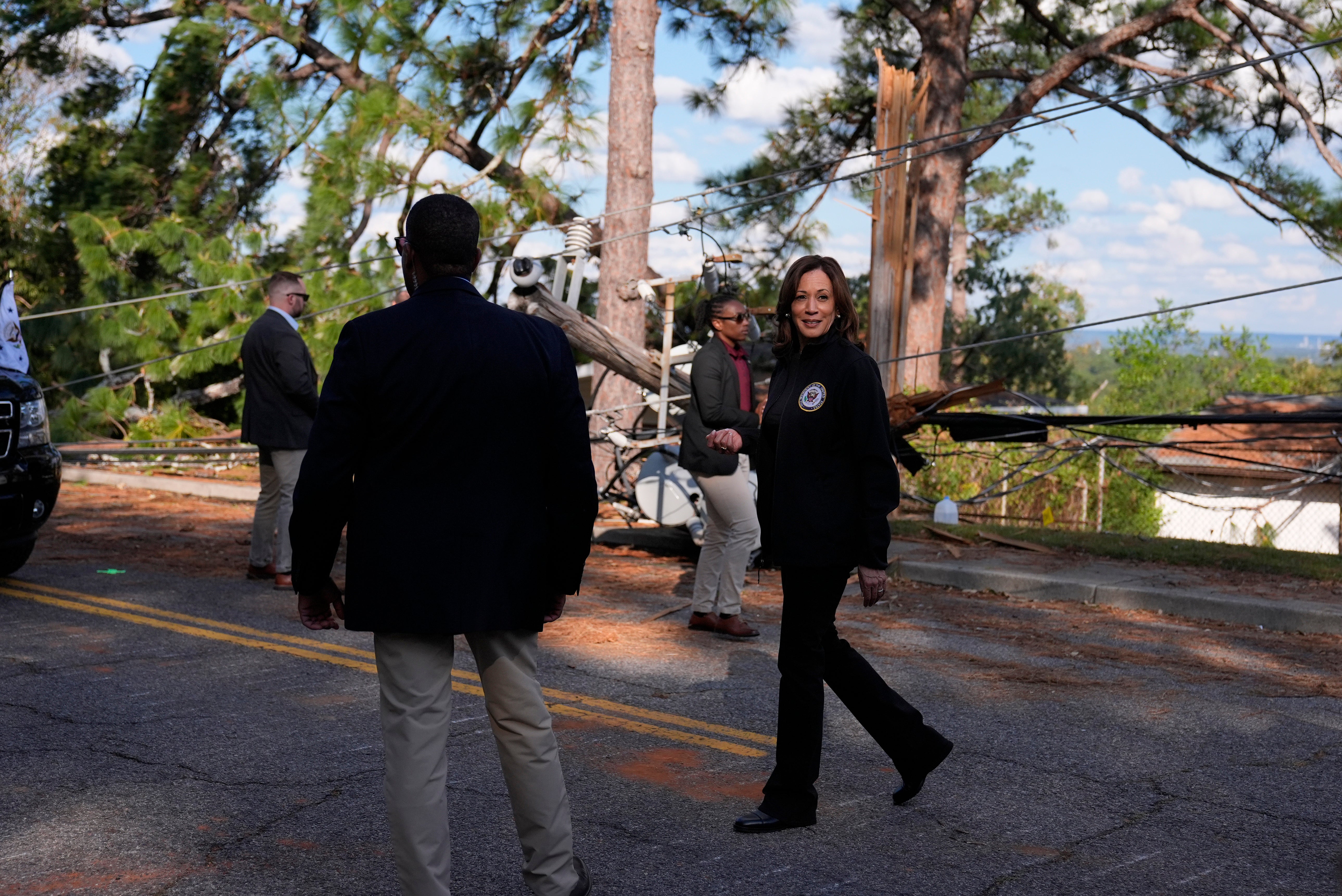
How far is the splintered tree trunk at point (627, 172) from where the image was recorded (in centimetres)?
1385

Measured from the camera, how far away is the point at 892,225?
13.2m

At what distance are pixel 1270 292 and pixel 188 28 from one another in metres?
14.4

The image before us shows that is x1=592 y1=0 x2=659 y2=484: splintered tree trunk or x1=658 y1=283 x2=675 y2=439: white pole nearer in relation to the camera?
x1=658 y1=283 x2=675 y2=439: white pole

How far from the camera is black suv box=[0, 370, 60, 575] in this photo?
7.91 m

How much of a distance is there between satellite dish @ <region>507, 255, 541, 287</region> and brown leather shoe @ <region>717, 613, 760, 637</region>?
3.48 m

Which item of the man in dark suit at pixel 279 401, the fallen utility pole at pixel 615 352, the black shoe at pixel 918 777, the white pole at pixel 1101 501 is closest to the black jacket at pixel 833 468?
the black shoe at pixel 918 777

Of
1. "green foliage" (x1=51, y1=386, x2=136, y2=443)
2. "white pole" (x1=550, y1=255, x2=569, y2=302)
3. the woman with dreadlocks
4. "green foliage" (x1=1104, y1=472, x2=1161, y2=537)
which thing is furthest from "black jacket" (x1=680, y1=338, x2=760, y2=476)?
"green foliage" (x1=1104, y1=472, x2=1161, y2=537)

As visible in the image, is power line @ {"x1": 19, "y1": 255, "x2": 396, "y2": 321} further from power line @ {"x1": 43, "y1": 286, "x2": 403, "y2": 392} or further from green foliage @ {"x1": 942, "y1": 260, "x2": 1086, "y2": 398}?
green foliage @ {"x1": 942, "y1": 260, "x2": 1086, "y2": 398}

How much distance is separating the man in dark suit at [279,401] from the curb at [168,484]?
637cm

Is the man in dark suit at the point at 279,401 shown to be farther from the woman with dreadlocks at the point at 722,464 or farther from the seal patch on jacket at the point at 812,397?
the seal patch on jacket at the point at 812,397

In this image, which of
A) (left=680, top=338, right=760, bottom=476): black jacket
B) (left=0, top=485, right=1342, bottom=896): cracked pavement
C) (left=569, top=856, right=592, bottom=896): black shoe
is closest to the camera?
(left=569, top=856, right=592, bottom=896): black shoe

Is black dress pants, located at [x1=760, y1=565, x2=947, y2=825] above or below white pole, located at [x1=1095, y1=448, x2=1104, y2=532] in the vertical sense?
below

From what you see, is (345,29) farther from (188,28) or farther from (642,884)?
(642,884)

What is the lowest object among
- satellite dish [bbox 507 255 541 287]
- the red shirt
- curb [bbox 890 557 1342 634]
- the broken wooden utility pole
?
curb [bbox 890 557 1342 634]
